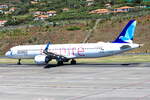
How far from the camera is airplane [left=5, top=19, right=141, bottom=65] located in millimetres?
58906

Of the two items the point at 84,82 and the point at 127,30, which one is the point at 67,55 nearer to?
the point at 127,30

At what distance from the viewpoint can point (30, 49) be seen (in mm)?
67562

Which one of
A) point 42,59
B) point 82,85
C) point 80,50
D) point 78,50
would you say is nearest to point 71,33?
point 42,59

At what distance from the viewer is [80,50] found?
6162 cm

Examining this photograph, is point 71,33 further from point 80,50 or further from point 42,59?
point 80,50

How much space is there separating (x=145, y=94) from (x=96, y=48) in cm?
2890

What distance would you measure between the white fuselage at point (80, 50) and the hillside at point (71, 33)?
104 ft

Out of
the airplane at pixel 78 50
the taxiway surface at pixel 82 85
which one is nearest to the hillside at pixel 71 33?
the airplane at pixel 78 50

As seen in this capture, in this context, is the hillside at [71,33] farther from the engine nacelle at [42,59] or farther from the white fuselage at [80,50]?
the engine nacelle at [42,59]

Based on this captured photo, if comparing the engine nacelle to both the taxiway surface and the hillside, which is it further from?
the hillside

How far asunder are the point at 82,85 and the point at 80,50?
23118 mm

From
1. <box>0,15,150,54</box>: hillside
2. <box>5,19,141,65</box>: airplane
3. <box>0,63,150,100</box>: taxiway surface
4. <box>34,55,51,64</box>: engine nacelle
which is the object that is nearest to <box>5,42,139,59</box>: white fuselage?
<box>5,19,141,65</box>: airplane

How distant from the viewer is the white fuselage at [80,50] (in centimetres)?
5857

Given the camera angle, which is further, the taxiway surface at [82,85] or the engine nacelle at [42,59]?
the engine nacelle at [42,59]
